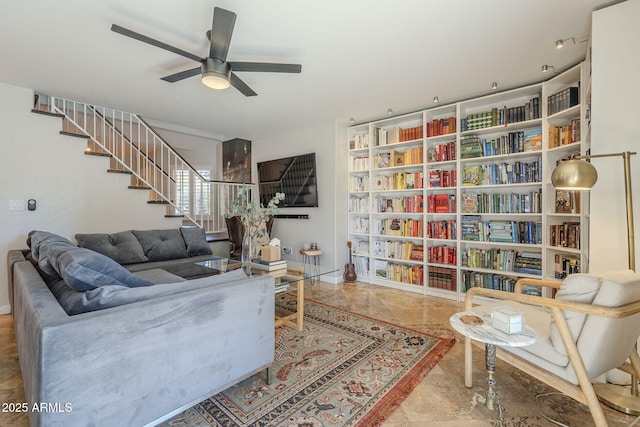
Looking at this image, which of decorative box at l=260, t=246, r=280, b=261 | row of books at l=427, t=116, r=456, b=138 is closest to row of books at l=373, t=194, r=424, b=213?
row of books at l=427, t=116, r=456, b=138

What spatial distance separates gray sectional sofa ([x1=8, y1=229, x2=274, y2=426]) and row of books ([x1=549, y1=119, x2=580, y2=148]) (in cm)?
319

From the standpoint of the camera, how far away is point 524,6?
76.0 inches

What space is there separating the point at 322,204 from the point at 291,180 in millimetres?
786

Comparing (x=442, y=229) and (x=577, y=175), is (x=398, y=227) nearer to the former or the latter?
(x=442, y=229)

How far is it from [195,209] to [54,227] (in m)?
1.88

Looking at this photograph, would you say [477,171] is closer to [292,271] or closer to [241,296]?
[292,271]

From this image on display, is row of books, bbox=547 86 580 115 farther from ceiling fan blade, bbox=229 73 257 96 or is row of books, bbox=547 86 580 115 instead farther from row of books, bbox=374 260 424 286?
ceiling fan blade, bbox=229 73 257 96

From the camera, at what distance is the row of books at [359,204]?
455cm

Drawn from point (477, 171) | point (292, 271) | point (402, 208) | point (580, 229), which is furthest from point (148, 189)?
point (580, 229)

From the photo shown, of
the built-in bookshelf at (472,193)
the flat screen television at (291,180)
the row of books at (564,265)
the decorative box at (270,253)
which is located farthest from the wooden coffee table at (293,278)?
the row of books at (564,265)

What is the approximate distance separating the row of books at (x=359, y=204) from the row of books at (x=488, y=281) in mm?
1657

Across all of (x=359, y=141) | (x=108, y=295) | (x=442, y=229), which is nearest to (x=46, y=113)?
(x=108, y=295)

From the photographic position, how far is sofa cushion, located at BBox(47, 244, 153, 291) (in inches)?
52.6

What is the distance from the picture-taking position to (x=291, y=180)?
5.00m
